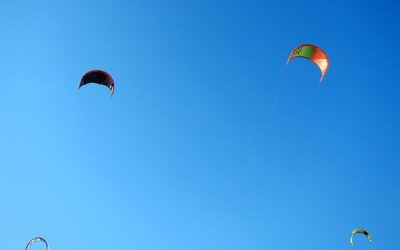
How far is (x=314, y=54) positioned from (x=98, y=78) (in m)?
10.4

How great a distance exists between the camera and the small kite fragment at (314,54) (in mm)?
18241

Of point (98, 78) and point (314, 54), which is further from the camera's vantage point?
point (98, 78)

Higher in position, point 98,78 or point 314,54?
point 314,54

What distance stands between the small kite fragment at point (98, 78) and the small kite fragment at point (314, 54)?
338 inches

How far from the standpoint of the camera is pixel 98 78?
64.6ft

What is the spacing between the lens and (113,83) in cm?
1948

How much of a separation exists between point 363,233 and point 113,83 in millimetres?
18477

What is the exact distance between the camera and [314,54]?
18.8 metres

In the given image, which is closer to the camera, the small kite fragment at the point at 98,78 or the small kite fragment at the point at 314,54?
the small kite fragment at the point at 314,54

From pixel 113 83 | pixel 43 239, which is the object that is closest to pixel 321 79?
pixel 113 83

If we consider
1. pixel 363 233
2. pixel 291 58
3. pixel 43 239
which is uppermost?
pixel 291 58

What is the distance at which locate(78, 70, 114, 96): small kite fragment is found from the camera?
19091 mm

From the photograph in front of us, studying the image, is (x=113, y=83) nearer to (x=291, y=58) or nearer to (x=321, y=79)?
(x=291, y=58)

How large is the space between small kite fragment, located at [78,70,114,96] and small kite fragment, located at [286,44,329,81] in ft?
28.2
